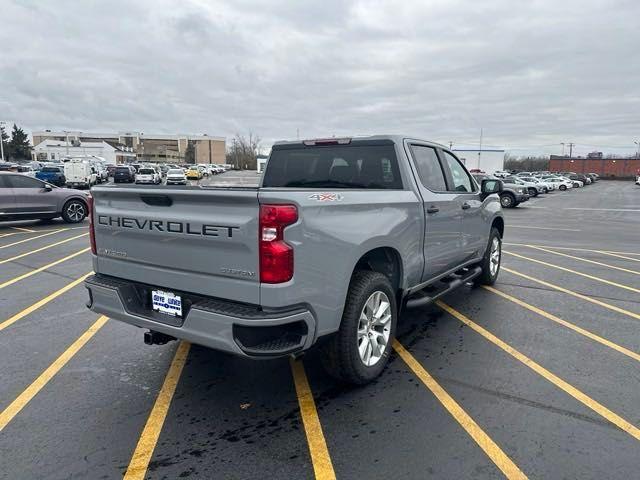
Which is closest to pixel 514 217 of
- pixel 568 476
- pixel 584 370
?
pixel 584 370

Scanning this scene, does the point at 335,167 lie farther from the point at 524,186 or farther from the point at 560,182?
the point at 560,182

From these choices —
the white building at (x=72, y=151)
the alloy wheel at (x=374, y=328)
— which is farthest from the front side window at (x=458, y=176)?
the white building at (x=72, y=151)

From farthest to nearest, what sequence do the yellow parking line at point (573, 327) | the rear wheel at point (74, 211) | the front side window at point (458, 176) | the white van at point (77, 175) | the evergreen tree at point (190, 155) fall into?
the evergreen tree at point (190, 155) → the white van at point (77, 175) → the rear wheel at point (74, 211) → the front side window at point (458, 176) → the yellow parking line at point (573, 327)

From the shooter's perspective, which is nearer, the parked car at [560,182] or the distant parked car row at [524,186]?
the distant parked car row at [524,186]

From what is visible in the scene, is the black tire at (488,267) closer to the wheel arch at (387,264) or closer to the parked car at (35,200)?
the wheel arch at (387,264)

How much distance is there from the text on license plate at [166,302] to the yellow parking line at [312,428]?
1.11m

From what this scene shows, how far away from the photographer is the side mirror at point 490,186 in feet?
19.1

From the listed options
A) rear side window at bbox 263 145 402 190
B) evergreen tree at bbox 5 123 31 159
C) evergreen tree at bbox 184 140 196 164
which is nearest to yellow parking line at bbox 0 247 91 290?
rear side window at bbox 263 145 402 190

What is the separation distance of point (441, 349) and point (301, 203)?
7.72 feet

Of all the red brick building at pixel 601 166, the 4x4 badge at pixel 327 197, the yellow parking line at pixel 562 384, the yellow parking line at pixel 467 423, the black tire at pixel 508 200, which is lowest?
the yellow parking line at pixel 467 423

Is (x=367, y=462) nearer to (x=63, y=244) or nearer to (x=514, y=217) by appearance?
(x=63, y=244)

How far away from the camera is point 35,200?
506 inches

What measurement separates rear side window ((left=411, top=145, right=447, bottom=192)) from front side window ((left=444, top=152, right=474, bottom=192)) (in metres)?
0.29

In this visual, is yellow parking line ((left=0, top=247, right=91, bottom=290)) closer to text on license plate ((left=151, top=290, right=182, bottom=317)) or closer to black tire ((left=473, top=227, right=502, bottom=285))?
text on license plate ((left=151, top=290, right=182, bottom=317))
